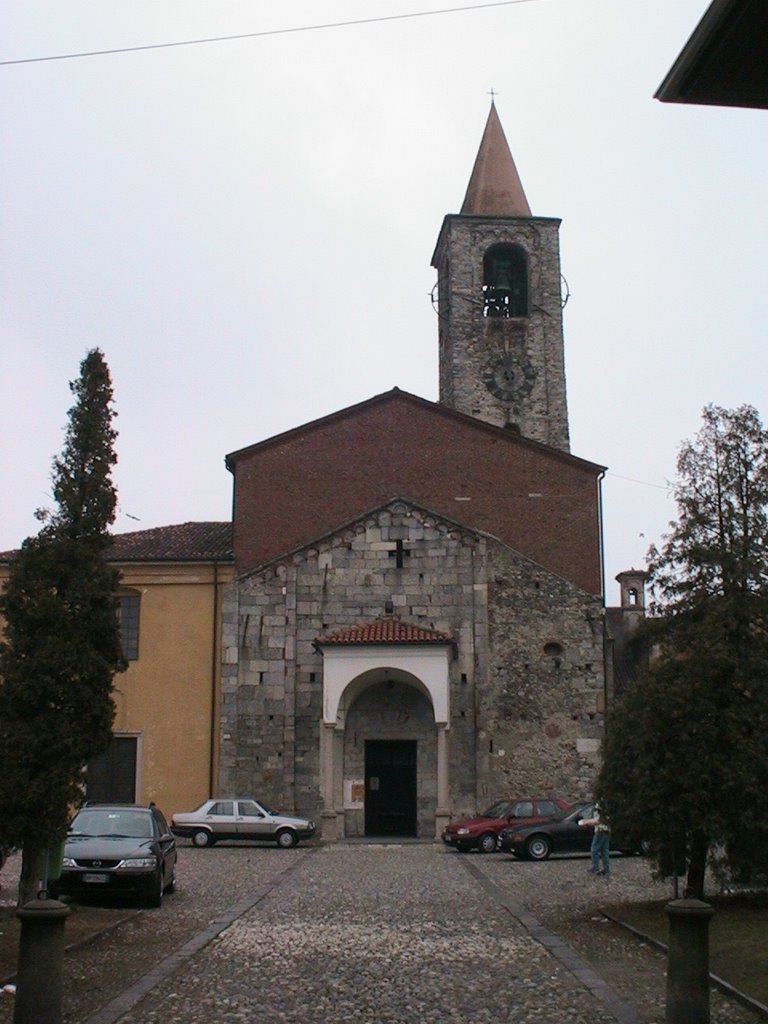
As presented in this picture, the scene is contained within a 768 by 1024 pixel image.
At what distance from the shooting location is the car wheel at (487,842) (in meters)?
26.1

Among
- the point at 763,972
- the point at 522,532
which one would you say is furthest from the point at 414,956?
the point at 522,532

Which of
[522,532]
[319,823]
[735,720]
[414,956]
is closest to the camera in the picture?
[414,956]

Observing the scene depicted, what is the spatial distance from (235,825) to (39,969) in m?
20.2

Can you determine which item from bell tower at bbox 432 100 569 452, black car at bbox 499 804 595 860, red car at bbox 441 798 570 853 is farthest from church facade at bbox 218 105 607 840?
bell tower at bbox 432 100 569 452

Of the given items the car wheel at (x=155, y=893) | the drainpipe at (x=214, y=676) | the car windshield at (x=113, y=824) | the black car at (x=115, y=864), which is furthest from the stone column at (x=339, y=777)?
the car wheel at (x=155, y=893)

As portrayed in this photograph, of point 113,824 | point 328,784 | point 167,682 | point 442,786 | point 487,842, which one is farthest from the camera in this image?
point 167,682

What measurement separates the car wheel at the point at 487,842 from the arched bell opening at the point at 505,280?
867 inches

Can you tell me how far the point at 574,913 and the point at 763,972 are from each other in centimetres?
508

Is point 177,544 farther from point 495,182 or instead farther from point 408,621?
point 495,182

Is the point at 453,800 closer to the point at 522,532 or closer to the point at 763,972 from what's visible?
the point at 522,532

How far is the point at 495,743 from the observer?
30859mm

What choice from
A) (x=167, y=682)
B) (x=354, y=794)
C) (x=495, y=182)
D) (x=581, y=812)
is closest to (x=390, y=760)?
(x=354, y=794)

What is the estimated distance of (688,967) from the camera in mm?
7879

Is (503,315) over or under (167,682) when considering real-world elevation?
over
